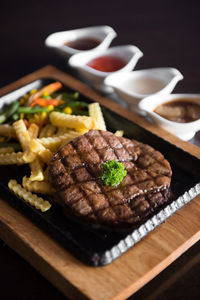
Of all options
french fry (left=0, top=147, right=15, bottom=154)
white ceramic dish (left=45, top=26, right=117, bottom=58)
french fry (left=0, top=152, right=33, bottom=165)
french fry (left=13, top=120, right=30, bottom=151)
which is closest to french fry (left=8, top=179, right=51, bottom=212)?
french fry (left=0, top=152, right=33, bottom=165)

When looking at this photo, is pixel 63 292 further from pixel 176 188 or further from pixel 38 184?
pixel 176 188

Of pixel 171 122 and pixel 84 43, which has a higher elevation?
pixel 84 43

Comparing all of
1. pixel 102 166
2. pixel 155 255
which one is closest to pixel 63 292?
pixel 155 255

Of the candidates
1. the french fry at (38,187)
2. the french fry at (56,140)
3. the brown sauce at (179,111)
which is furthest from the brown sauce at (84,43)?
the french fry at (38,187)

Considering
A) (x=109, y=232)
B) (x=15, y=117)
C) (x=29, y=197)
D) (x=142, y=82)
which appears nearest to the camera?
(x=109, y=232)

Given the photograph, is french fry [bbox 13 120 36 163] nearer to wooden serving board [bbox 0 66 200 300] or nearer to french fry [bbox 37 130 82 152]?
french fry [bbox 37 130 82 152]

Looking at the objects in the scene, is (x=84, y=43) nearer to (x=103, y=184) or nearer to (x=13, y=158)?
(x=13, y=158)

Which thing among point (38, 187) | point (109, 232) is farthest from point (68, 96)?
point (109, 232)
